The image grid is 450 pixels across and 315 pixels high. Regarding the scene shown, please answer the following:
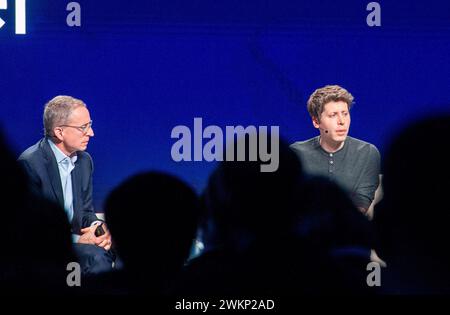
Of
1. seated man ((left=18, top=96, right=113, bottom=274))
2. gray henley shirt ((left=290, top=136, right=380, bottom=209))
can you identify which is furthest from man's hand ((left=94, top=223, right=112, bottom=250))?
gray henley shirt ((left=290, top=136, right=380, bottom=209))

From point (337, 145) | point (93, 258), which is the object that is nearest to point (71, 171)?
point (93, 258)

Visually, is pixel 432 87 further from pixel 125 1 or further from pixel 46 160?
pixel 46 160

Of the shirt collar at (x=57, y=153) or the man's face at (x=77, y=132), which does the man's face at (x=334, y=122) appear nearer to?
the man's face at (x=77, y=132)

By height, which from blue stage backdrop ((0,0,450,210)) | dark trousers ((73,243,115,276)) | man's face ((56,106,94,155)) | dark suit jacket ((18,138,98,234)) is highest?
blue stage backdrop ((0,0,450,210))

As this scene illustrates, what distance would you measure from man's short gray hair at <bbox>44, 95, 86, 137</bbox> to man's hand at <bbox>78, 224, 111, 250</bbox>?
42cm

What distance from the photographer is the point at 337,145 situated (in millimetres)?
3652

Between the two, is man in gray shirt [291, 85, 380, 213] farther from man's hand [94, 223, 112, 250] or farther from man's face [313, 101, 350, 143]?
man's hand [94, 223, 112, 250]

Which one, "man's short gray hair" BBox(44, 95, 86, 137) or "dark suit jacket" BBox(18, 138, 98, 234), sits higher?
"man's short gray hair" BBox(44, 95, 86, 137)

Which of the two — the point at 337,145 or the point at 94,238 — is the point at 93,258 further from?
the point at 337,145

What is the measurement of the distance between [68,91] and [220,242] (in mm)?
877

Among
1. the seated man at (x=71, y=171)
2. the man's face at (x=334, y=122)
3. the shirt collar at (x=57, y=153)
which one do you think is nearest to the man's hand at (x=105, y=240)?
the seated man at (x=71, y=171)

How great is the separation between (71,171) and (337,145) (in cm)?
110

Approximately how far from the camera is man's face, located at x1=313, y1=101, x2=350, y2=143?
12.0ft

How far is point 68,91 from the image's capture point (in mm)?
3627
